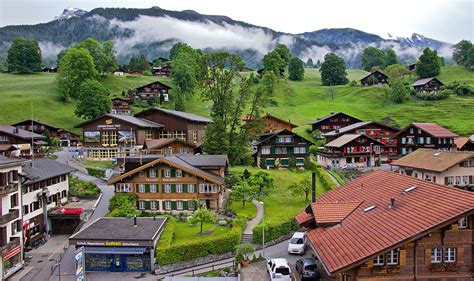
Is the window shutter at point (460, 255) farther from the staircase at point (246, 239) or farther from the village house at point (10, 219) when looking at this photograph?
the village house at point (10, 219)

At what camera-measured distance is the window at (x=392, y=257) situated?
23406mm

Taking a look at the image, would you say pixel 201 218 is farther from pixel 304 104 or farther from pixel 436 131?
pixel 304 104

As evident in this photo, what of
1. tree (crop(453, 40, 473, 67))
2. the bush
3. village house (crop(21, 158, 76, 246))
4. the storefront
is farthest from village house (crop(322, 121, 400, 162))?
tree (crop(453, 40, 473, 67))

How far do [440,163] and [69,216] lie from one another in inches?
1733

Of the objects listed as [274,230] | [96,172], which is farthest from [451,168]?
[96,172]

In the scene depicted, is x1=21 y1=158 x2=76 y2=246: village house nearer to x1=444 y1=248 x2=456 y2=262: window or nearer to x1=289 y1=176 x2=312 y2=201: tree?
x1=289 y1=176 x2=312 y2=201: tree

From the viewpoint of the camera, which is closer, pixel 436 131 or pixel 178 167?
pixel 178 167

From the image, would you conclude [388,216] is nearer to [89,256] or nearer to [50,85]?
[89,256]

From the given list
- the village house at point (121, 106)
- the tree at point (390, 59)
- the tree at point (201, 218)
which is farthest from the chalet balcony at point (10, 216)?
the tree at point (390, 59)

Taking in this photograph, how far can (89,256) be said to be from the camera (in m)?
37.7

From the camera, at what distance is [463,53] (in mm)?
167000

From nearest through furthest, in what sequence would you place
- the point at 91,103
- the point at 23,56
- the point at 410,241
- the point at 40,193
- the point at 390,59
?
the point at 410,241 < the point at 40,193 < the point at 91,103 < the point at 23,56 < the point at 390,59

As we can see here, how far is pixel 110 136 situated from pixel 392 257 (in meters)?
62.5

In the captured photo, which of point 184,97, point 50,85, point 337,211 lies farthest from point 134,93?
point 337,211
